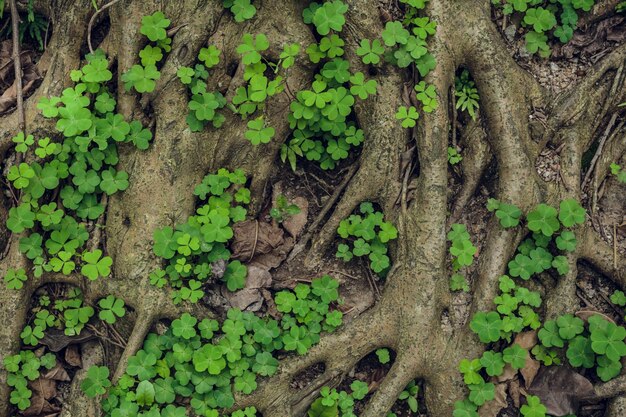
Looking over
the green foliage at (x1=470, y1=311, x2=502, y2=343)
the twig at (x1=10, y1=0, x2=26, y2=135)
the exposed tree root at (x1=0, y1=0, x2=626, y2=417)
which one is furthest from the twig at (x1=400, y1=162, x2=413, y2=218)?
the twig at (x1=10, y1=0, x2=26, y2=135)

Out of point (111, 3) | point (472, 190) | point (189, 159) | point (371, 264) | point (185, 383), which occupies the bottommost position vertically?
point (185, 383)

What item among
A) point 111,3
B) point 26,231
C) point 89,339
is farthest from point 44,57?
point 89,339

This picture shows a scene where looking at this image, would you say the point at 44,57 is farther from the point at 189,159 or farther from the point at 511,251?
the point at 511,251

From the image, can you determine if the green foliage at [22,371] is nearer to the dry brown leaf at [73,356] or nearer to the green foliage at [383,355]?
the dry brown leaf at [73,356]

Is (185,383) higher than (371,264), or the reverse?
(371,264)

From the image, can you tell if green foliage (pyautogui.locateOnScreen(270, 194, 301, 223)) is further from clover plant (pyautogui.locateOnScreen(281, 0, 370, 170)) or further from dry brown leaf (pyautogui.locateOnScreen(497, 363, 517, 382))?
dry brown leaf (pyautogui.locateOnScreen(497, 363, 517, 382))

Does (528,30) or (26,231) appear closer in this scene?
(26,231)
